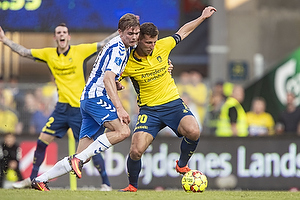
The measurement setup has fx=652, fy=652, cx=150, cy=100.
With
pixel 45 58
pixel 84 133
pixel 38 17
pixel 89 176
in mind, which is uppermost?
pixel 38 17

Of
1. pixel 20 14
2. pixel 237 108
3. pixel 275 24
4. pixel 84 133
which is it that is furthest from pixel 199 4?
pixel 84 133

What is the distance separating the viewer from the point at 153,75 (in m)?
8.78

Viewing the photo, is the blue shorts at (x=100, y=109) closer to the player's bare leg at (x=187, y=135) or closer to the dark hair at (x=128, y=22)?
the dark hair at (x=128, y=22)

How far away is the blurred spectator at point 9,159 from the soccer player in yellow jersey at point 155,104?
4.17 metres

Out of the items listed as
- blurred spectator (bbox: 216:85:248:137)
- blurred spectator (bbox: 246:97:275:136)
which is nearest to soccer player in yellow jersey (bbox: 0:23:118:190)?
blurred spectator (bbox: 216:85:248:137)

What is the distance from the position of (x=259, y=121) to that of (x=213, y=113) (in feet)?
3.62

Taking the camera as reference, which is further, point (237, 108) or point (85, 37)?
point (85, 37)

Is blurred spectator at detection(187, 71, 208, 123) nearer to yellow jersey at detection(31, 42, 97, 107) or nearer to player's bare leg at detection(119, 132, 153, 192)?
yellow jersey at detection(31, 42, 97, 107)

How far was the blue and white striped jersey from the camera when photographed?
7.91 metres

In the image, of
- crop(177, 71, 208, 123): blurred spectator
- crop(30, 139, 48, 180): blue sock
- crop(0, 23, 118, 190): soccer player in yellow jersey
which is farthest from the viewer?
crop(177, 71, 208, 123): blurred spectator

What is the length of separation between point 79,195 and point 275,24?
1340 centimetres

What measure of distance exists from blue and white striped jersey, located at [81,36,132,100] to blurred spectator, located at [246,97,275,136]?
19.9ft

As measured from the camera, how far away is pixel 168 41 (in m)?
8.92

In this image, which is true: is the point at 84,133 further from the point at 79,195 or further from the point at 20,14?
the point at 20,14
